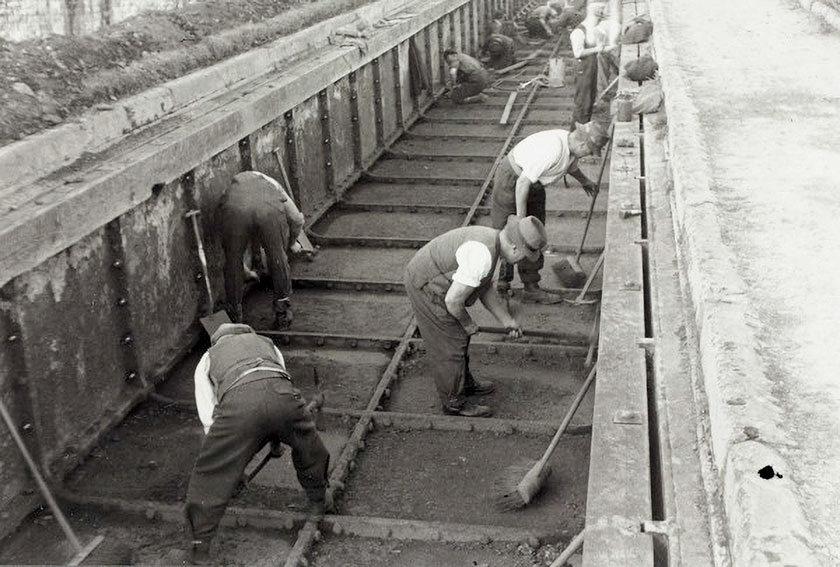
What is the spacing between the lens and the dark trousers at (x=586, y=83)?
12.8m

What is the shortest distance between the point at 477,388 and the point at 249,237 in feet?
7.83

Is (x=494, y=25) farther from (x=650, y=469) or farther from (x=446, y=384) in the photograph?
(x=650, y=469)

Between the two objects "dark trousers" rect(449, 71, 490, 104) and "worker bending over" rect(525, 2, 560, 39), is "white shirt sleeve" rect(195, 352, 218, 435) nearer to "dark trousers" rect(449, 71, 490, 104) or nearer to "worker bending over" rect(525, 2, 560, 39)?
"dark trousers" rect(449, 71, 490, 104)

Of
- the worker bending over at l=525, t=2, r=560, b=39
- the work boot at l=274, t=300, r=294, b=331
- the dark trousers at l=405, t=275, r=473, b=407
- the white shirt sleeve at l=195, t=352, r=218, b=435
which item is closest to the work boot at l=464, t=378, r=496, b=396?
the dark trousers at l=405, t=275, r=473, b=407

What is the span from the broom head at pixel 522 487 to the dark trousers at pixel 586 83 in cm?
807

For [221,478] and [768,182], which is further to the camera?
[768,182]

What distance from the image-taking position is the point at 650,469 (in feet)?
12.2

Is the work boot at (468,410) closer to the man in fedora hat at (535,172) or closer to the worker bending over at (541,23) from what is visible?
the man in fedora hat at (535,172)

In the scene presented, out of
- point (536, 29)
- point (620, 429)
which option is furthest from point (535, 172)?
point (536, 29)

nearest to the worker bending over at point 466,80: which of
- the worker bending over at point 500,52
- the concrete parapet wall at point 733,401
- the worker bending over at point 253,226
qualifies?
the worker bending over at point 500,52

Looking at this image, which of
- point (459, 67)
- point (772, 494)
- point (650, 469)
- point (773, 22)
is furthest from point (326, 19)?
point (772, 494)

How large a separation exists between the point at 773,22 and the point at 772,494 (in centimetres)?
1018

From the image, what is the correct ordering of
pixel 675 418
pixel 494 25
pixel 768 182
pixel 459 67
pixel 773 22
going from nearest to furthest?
pixel 675 418
pixel 768 182
pixel 773 22
pixel 459 67
pixel 494 25

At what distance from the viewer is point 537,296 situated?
8.39 m
